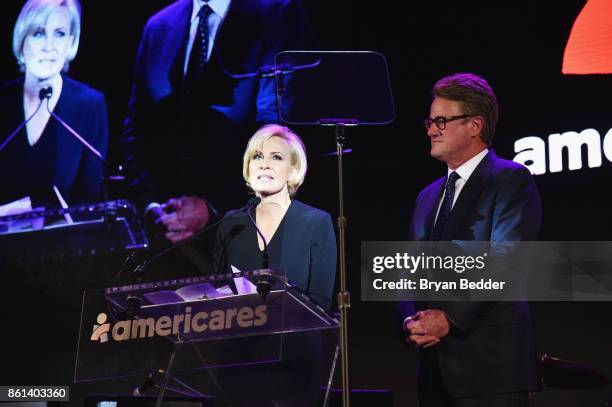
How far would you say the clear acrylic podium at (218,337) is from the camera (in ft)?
9.50

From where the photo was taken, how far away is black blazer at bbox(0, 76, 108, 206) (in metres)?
5.04

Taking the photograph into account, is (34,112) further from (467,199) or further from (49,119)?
(467,199)

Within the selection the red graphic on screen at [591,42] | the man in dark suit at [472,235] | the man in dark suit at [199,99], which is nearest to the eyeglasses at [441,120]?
the man in dark suit at [472,235]

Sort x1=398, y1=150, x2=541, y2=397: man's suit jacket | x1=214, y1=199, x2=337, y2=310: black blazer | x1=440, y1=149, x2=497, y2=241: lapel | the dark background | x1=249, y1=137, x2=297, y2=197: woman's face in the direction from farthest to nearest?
x1=249, y1=137, x2=297, y2=197: woman's face → x1=214, y1=199, x2=337, y2=310: black blazer → the dark background → x1=440, y1=149, x2=497, y2=241: lapel → x1=398, y1=150, x2=541, y2=397: man's suit jacket

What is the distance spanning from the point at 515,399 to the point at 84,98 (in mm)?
3194

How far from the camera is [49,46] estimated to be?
17.2ft

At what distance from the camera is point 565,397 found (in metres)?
4.10

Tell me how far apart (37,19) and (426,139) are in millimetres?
2634

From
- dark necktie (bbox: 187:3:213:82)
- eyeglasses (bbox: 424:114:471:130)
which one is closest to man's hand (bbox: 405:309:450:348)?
eyeglasses (bbox: 424:114:471:130)

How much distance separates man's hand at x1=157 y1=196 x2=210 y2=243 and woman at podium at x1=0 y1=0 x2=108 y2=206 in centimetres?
48

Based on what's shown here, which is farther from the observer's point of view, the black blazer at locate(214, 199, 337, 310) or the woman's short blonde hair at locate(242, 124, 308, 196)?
the woman's short blonde hair at locate(242, 124, 308, 196)

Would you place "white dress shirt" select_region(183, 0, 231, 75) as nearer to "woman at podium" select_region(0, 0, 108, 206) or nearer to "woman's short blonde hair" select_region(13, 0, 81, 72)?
"woman at podium" select_region(0, 0, 108, 206)

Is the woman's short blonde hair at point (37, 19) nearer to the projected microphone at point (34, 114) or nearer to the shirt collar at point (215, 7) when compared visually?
the projected microphone at point (34, 114)

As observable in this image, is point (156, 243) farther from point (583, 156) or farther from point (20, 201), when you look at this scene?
point (583, 156)
